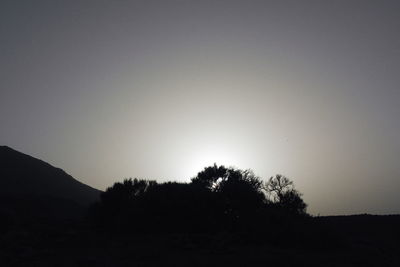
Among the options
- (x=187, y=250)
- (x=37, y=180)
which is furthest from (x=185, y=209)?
(x=37, y=180)

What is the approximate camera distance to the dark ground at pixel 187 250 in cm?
1858

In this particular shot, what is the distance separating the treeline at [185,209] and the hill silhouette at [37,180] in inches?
1628

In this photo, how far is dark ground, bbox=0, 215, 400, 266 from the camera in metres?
18.6

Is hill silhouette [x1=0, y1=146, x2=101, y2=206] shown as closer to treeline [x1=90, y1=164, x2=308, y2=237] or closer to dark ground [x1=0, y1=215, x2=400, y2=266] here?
treeline [x1=90, y1=164, x2=308, y2=237]

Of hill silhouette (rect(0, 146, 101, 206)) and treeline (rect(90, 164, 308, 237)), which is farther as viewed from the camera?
→ hill silhouette (rect(0, 146, 101, 206))

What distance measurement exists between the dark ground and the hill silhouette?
53981mm

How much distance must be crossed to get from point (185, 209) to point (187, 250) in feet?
38.2

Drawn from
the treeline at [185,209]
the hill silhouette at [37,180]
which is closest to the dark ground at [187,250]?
the treeline at [185,209]

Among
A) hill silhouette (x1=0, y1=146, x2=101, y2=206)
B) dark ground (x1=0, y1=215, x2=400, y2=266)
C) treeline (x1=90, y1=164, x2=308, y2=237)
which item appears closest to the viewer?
dark ground (x1=0, y1=215, x2=400, y2=266)

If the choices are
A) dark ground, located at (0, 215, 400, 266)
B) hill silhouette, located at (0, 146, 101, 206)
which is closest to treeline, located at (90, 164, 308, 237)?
dark ground, located at (0, 215, 400, 266)

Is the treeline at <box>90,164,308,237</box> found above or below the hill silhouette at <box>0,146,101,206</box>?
below

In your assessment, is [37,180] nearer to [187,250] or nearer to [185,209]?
[185,209]

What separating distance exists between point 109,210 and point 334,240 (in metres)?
24.4

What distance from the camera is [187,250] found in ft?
74.9
